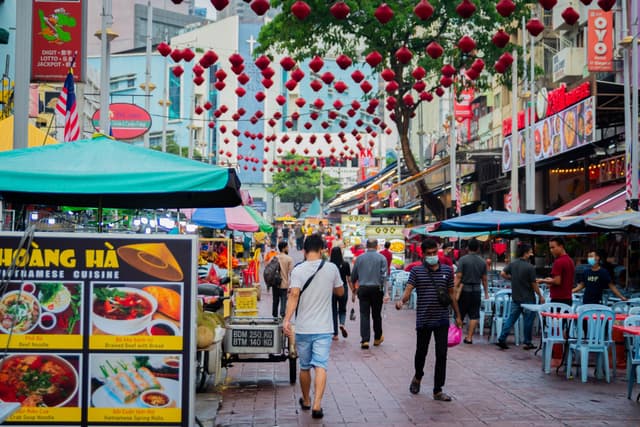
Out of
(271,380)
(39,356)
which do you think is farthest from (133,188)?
(271,380)

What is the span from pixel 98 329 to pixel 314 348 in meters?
2.94

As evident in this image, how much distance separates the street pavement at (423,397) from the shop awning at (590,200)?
12.6 metres

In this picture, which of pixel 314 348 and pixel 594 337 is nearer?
pixel 314 348

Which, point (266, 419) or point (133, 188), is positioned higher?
point (133, 188)

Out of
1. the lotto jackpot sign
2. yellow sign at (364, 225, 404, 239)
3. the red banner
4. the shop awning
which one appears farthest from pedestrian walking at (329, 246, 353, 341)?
yellow sign at (364, 225, 404, 239)

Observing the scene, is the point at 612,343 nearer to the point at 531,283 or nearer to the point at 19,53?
the point at 531,283

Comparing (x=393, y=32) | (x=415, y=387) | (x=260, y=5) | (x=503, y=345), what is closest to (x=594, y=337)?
(x=415, y=387)

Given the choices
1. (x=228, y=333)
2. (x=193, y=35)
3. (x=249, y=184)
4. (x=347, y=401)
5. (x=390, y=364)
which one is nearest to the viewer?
(x=347, y=401)

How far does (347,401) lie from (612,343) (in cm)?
409

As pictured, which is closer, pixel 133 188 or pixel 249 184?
pixel 133 188

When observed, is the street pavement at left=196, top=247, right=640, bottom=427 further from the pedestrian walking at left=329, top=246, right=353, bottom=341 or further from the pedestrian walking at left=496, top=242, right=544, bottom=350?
the pedestrian walking at left=329, top=246, right=353, bottom=341

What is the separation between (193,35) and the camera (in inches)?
3649

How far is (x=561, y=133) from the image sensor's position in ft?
92.6

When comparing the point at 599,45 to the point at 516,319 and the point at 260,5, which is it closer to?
the point at 516,319
